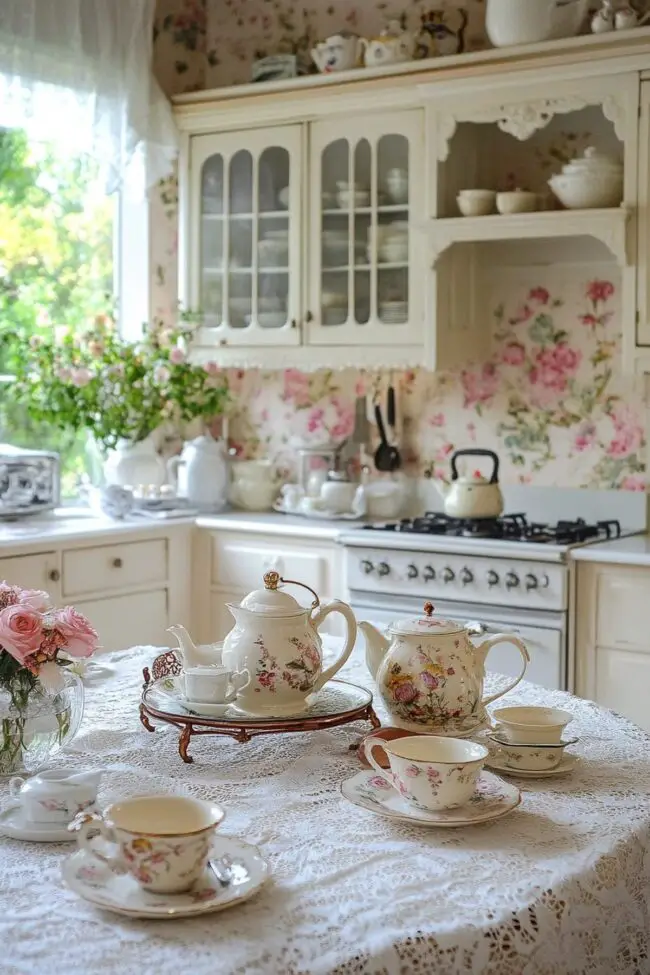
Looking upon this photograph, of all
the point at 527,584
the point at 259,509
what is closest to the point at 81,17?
the point at 259,509

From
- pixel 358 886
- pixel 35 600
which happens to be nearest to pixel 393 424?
pixel 35 600

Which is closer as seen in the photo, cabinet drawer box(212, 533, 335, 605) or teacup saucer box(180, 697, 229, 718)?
teacup saucer box(180, 697, 229, 718)

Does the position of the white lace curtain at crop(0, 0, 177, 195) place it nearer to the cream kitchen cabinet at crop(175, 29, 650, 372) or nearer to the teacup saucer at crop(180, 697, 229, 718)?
the cream kitchen cabinet at crop(175, 29, 650, 372)

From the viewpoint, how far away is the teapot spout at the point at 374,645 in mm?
1818

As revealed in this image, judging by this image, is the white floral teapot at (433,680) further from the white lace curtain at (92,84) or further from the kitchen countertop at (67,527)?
the white lace curtain at (92,84)

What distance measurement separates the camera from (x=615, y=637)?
3.31m

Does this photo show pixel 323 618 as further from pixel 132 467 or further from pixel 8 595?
pixel 132 467

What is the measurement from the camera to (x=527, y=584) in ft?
11.1

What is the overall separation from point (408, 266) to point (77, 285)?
124cm

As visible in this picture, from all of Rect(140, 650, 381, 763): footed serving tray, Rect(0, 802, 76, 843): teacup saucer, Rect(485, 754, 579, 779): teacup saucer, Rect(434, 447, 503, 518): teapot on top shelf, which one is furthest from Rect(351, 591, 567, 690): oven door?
Rect(0, 802, 76, 843): teacup saucer

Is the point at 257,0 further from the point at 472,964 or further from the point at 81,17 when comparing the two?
the point at 472,964

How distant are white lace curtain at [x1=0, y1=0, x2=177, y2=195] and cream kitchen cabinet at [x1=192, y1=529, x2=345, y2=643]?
1213mm

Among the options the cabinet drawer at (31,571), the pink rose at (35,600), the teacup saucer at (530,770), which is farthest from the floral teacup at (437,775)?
the cabinet drawer at (31,571)

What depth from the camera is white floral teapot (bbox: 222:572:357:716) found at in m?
1.73
